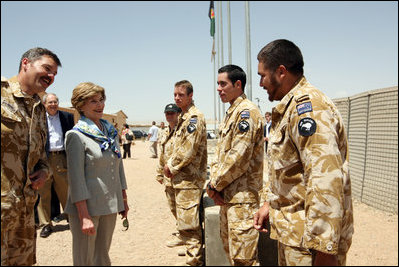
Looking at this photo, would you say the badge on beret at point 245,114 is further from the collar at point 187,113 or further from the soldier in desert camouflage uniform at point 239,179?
the collar at point 187,113

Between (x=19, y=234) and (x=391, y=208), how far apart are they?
5.84 m

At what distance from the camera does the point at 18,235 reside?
2.21m

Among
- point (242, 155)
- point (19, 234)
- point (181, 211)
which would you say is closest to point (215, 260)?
point (181, 211)

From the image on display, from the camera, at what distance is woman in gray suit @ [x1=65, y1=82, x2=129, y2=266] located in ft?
7.29

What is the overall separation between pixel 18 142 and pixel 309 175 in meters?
1.86

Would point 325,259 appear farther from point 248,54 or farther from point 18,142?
point 248,54

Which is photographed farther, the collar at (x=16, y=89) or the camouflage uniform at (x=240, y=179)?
the camouflage uniform at (x=240, y=179)

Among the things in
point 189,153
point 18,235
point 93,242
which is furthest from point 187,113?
point 18,235

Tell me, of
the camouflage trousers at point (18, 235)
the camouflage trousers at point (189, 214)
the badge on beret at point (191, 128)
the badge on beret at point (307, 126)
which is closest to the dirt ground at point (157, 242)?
the camouflage trousers at point (189, 214)

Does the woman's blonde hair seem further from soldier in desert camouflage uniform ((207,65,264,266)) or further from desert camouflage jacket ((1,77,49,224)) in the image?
soldier in desert camouflage uniform ((207,65,264,266))

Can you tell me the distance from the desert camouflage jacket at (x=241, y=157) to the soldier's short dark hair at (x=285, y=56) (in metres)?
0.92

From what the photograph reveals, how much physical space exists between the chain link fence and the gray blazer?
509 centimetres

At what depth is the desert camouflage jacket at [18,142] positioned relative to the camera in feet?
6.66

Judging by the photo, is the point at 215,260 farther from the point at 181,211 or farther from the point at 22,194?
the point at 22,194
